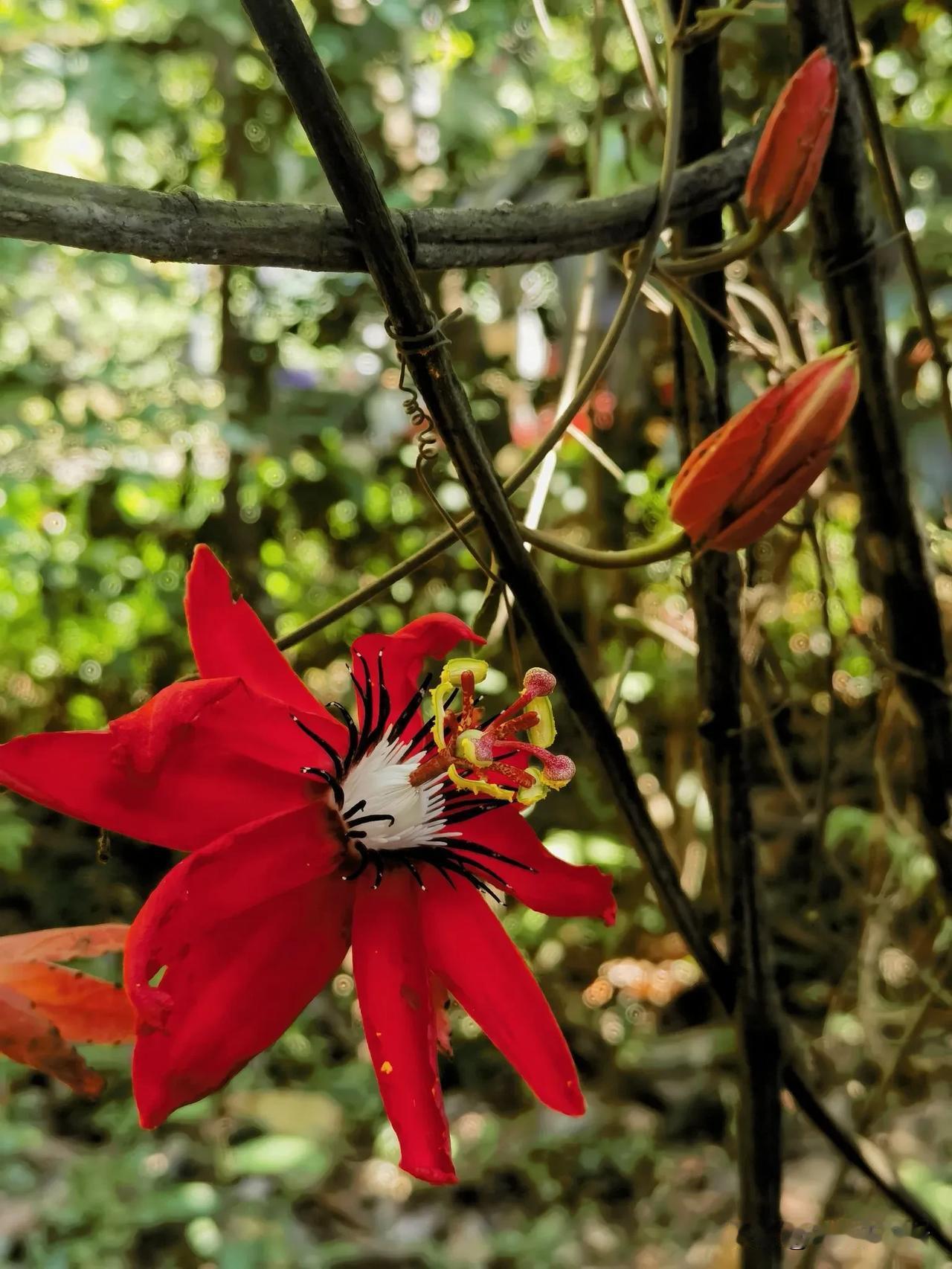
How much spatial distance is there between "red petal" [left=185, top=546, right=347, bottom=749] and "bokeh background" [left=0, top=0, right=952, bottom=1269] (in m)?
0.56

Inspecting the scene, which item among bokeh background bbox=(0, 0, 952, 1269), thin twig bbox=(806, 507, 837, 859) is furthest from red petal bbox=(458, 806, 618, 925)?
bokeh background bbox=(0, 0, 952, 1269)

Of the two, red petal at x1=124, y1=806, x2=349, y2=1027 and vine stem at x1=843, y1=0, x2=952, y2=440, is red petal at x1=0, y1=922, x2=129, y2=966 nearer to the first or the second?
red petal at x1=124, y1=806, x2=349, y2=1027

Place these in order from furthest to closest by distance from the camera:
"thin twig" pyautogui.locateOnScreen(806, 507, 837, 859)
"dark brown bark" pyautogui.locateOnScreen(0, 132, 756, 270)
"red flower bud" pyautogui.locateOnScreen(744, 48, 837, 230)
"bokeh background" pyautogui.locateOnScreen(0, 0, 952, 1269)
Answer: "bokeh background" pyautogui.locateOnScreen(0, 0, 952, 1269), "thin twig" pyautogui.locateOnScreen(806, 507, 837, 859), "red flower bud" pyautogui.locateOnScreen(744, 48, 837, 230), "dark brown bark" pyautogui.locateOnScreen(0, 132, 756, 270)

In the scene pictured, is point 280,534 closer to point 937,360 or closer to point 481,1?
point 481,1

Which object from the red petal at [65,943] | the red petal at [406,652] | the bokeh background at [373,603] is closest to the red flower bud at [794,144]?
the red petal at [406,652]

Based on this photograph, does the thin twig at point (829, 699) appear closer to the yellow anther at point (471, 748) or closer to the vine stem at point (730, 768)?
the vine stem at point (730, 768)

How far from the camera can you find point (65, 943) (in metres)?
0.25

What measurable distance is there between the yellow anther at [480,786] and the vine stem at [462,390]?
40 millimetres

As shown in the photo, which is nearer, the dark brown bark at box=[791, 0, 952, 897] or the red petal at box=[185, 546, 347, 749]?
the red petal at box=[185, 546, 347, 749]

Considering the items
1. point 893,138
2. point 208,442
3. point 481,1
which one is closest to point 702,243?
point 893,138

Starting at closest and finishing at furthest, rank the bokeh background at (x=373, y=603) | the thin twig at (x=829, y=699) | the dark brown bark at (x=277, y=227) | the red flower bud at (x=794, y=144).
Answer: the dark brown bark at (x=277, y=227) < the red flower bud at (x=794, y=144) < the thin twig at (x=829, y=699) < the bokeh background at (x=373, y=603)

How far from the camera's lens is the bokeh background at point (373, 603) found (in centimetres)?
91

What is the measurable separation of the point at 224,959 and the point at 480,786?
7 centimetres

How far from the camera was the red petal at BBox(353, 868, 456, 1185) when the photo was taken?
22 centimetres
